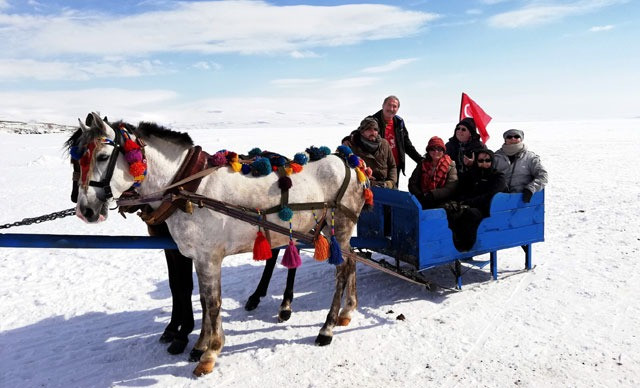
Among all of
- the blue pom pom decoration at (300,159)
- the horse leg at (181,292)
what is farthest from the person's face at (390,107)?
the horse leg at (181,292)

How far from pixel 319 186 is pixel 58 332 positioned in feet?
9.80

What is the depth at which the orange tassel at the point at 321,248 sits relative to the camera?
4.18m

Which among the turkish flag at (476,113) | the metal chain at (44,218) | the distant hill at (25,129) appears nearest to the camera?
the metal chain at (44,218)

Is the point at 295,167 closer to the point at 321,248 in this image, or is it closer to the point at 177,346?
the point at 321,248

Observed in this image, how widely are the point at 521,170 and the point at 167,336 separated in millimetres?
4586

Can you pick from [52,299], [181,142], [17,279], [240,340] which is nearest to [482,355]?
[240,340]

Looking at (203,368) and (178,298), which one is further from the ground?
(178,298)

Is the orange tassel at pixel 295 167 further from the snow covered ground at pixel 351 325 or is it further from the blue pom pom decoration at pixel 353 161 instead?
the snow covered ground at pixel 351 325

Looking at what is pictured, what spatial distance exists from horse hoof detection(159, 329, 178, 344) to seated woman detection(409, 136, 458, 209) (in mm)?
3176

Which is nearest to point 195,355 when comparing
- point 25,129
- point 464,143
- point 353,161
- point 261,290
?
point 261,290

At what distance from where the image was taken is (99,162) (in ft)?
10.9

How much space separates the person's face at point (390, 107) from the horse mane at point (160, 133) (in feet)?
9.96

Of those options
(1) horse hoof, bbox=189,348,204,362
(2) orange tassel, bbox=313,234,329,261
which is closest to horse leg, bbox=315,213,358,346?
(2) orange tassel, bbox=313,234,329,261

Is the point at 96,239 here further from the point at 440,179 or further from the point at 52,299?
the point at 440,179
